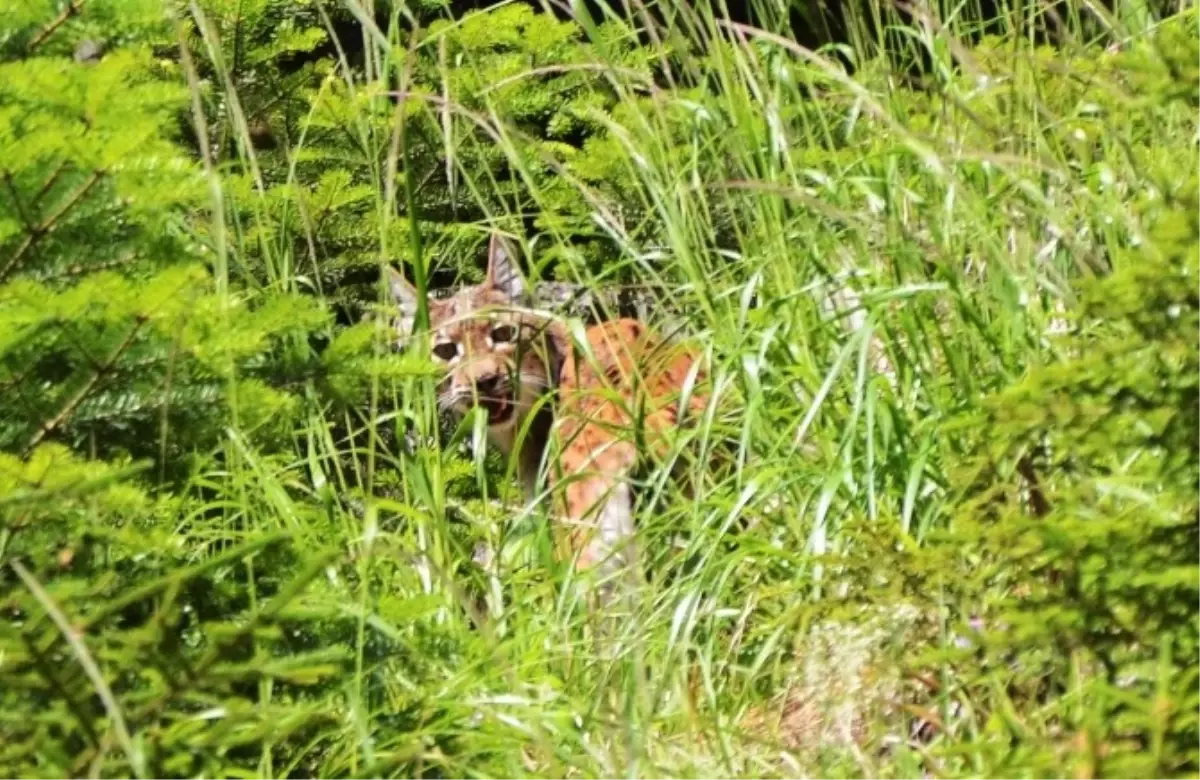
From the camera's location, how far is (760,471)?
267 cm

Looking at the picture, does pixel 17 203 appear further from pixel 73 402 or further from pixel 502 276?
pixel 502 276

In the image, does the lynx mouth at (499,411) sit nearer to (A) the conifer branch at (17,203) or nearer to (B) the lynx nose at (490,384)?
(B) the lynx nose at (490,384)

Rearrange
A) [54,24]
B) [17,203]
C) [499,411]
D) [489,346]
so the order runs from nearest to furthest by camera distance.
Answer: [17,203] < [54,24] < [499,411] < [489,346]

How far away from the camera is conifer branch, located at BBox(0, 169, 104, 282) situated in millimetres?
1938

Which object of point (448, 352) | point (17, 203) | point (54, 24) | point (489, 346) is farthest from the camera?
point (448, 352)

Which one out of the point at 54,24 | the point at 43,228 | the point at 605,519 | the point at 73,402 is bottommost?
the point at 605,519

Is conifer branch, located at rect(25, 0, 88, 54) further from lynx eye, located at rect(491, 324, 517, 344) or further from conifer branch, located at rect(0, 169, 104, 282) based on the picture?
lynx eye, located at rect(491, 324, 517, 344)

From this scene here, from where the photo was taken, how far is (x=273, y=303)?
219 centimetres

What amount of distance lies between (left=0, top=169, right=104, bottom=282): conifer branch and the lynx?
0.71 m

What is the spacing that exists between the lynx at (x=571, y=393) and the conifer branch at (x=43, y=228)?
0.71 m

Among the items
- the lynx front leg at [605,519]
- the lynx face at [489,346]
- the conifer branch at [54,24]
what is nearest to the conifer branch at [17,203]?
the conifer branch at [54,24]

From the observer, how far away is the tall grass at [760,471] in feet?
6.85

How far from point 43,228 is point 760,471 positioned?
1160 millimetres

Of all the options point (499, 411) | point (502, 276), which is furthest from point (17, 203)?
point (499, 411)
